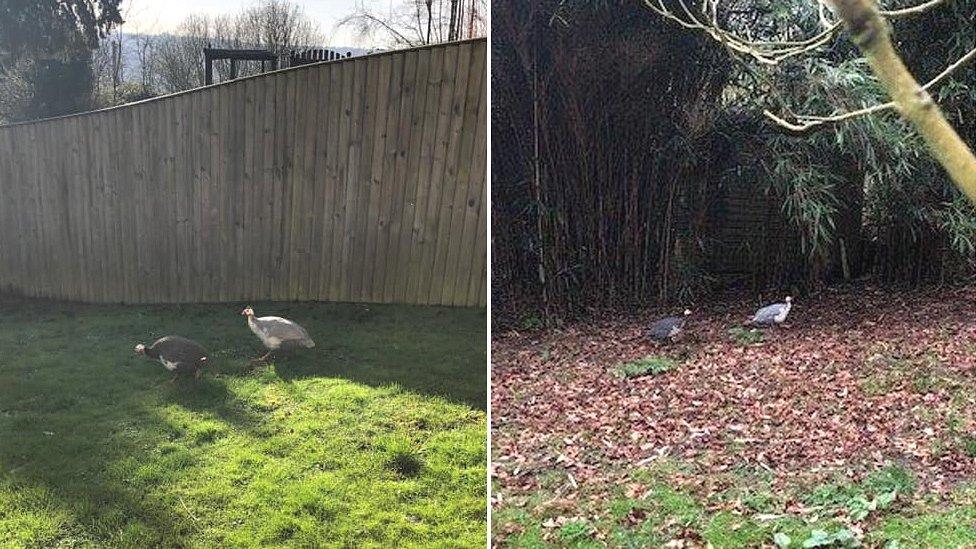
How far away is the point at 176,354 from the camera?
91 cm

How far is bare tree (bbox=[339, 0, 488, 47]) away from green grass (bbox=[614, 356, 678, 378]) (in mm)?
859

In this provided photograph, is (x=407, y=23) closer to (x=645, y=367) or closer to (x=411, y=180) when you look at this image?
(x=411, y=180)

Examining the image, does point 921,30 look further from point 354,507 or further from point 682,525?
point 354,507

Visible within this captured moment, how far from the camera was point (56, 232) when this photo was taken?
0.93 m

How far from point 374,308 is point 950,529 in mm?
1087

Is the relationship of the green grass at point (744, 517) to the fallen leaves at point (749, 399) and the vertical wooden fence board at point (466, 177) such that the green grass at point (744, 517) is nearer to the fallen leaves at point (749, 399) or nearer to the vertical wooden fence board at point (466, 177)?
the fallen leaves at point (749, 399)

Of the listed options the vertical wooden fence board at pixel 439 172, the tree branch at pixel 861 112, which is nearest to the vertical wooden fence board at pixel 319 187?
the vertical wooden fence board at pixel 439 172

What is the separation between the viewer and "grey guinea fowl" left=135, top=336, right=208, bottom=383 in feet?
2.99

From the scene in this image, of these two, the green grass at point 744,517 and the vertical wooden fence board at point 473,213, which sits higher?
the vertical wooden fence board at point 473,213

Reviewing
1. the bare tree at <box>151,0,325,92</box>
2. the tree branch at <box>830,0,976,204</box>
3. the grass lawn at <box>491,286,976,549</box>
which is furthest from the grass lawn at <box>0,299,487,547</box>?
the tree branch at <box>830,0,976,204</box>

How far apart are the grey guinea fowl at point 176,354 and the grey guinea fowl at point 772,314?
126 cm

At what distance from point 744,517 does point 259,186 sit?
0.99 meters

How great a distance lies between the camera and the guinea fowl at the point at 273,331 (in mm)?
939

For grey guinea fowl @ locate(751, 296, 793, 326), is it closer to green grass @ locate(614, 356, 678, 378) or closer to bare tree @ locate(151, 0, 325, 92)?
green grass @ locate(614, 356, 678, 378)
